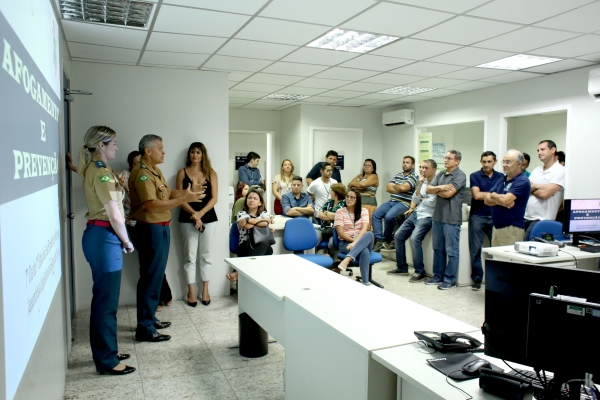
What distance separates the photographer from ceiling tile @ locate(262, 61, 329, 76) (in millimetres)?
4988

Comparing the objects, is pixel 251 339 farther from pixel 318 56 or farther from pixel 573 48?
pixel 573 48

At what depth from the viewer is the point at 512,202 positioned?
4902 millimetres

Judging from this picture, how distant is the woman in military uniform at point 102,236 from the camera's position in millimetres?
2896

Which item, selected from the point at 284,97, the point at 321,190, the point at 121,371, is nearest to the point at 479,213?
the point at 321,190

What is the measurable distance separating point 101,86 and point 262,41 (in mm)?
1804

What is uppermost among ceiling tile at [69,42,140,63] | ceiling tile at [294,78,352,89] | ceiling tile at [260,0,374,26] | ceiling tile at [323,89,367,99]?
ceiling tile at [323,89,367,99]

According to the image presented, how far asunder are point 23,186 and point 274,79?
4627 mm

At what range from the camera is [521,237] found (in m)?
4.90

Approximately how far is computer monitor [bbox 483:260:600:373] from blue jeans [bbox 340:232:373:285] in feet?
10.7

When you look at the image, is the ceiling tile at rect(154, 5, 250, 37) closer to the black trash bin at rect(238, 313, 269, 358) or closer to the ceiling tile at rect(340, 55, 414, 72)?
the ceiling tile at rect(340, 55, 414, 72)

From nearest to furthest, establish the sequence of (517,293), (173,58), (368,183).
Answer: (517,293) → (173,58) → (368,183)

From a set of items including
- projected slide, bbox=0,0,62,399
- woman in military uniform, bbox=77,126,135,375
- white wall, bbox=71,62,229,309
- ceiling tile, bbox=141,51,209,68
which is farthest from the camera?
white wall, bbox=71,62,229,309

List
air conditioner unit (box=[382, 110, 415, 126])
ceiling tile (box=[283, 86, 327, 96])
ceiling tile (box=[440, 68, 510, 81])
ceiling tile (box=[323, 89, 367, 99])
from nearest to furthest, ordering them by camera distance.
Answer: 1. ceiling tile (box=[440, 68, 510, 81])
2. ceiling tile (box=[283, 86, 327, 96])
3. ceiling tile (box=[323, 89, 367, 99])
4. air conditioner unit (box=[382, 110, 415, 126])

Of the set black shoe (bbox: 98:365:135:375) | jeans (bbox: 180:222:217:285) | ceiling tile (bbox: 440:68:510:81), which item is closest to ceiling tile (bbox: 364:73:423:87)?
ceiling tile (bbox: 440:68:510:81)
